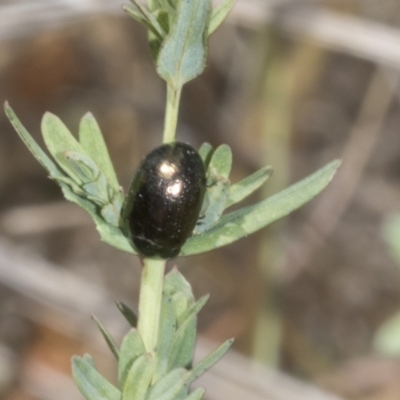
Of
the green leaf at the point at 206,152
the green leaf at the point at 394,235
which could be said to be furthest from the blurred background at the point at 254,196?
the green leaf at the point at 206,152

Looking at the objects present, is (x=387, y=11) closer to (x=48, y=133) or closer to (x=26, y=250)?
→ (x=26, y=250)

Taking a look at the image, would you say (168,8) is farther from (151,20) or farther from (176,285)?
(176,285)

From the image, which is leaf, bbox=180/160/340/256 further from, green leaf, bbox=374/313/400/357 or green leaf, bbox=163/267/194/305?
green leaf, bbox=374/313/400/357

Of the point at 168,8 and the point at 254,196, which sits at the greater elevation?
the point at 254,196

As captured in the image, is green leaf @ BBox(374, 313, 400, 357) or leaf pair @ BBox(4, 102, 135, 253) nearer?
leaf pair @ BBox(4, 102, 135, 253)

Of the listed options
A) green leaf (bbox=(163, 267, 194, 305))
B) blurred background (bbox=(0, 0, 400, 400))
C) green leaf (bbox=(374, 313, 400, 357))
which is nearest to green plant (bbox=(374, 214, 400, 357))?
green leaf (bbox=(374, 313, 400, 357))

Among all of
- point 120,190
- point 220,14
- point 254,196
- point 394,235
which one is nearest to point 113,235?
point 120,190
